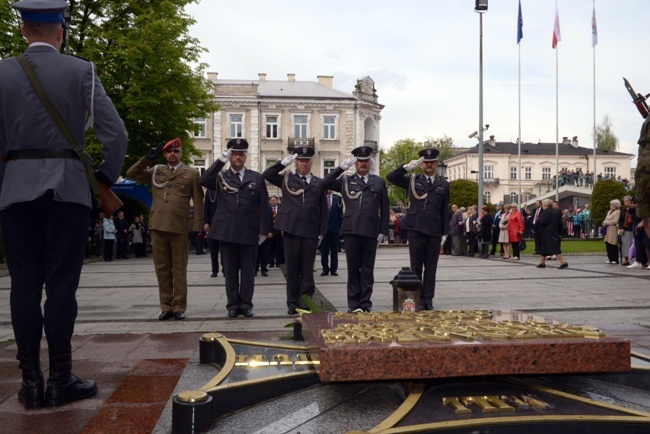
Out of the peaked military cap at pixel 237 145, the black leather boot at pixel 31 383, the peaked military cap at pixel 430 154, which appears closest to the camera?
the black leather boot at pixel 31 383

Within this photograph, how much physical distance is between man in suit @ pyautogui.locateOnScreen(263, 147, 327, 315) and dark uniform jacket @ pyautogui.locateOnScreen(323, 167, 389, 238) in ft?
0.94

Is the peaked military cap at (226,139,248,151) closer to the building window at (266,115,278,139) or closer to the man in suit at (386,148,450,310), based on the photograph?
the man in suit at (386,148,450,310)

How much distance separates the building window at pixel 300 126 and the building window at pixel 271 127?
1761 mm

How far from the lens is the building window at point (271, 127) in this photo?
61250 millimetres

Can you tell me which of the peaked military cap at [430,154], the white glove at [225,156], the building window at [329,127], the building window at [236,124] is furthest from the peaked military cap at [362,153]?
the building window at [329,127]

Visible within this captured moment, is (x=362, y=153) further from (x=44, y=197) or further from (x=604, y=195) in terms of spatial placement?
(x=604, y=195)

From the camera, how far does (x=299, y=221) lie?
7.93 meters

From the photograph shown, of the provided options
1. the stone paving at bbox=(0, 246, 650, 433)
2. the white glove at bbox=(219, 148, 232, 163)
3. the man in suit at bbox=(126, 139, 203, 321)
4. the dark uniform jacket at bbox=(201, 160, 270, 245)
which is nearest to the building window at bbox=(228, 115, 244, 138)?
the stone paving at bbox=(0, 246, 650, 433)

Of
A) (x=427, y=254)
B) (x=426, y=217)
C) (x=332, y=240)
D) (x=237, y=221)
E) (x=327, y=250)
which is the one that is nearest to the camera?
(x=237, y=221)

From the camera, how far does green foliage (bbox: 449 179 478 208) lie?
38.6 metres

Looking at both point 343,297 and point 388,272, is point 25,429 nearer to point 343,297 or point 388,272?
point 343,297

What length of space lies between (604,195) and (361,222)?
99.5ft

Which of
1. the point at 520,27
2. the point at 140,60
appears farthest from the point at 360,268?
the point at 520,27

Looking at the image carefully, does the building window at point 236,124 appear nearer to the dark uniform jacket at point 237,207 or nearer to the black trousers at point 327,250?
the black trousers at point 327,250
